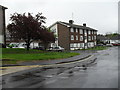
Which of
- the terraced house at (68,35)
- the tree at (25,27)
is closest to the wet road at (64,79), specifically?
the tree at (25,27)

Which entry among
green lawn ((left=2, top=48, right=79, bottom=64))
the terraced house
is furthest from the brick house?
the terraced house

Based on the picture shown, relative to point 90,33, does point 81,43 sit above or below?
below

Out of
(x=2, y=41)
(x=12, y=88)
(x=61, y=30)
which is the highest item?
(x=61, y=30)

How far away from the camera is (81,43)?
182ft

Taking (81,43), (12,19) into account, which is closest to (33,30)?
(12,19)

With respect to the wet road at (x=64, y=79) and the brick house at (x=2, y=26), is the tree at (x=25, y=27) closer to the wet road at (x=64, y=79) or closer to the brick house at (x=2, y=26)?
the brick house at (x=2, y=26)

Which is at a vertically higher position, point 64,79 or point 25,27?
point 25,27

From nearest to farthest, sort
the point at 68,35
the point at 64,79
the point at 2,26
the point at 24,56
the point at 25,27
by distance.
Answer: the point at 64,79, the point at 24,56, the point at 25,27, the point at 2,26, the point at 68,35

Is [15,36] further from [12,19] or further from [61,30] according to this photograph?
[61,30]

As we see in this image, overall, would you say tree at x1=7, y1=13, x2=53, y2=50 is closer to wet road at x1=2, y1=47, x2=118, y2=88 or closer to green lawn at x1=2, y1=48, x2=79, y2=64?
green lawn at x1=2, y1=48, x2=79, y2=64

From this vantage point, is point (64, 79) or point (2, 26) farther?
point (2, 26)

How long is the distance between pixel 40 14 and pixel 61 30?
76.3 ft

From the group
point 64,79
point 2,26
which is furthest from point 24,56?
point 2,26

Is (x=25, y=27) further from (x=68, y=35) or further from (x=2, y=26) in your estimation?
(x=68, y=35)
